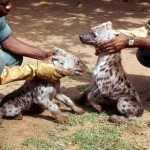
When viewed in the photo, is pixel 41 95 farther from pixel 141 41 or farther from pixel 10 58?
pixel 141 41

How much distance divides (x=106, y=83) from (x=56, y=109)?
79cm

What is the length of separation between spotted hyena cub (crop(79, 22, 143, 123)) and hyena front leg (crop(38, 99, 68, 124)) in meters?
0.52

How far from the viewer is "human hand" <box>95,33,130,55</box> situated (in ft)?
18.5

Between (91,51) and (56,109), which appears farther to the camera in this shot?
(91,51)

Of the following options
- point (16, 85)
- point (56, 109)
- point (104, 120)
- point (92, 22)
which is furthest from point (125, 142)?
point (92, 22)

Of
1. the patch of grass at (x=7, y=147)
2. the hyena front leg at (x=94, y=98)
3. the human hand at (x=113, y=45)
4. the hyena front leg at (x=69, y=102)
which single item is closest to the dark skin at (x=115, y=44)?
the human hand at (x=113, y=45)

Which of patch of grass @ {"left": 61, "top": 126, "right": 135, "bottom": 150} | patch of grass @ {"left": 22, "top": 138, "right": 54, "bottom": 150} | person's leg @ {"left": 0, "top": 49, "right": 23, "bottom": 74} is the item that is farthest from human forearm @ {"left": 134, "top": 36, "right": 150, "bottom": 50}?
patch of grass @ {"left": 22, "top": 138, "right": 54, "bottom": 150}

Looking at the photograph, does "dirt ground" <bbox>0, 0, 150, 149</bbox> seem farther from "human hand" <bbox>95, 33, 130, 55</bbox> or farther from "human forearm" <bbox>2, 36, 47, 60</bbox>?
"human hand" <bbox>95, 33, 130, 55</bbox>

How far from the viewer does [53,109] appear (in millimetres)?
5520

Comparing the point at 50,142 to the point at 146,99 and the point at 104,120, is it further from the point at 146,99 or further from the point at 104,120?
the point at 146,99

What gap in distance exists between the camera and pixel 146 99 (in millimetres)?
6441

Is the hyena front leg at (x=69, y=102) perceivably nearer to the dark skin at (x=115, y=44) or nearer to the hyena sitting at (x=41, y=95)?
the hyena sitting at (x=41, y=95)

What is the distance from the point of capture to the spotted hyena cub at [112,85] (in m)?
5.63

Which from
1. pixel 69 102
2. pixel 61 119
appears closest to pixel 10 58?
pixel 69 102
